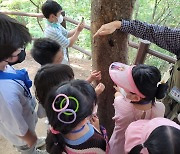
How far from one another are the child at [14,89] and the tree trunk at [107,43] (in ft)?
1.56

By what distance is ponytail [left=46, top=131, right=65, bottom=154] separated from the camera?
1157mm

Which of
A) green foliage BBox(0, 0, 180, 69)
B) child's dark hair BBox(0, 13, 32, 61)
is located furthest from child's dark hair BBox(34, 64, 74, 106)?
green foliage BBox(0, 0, 180, 69)

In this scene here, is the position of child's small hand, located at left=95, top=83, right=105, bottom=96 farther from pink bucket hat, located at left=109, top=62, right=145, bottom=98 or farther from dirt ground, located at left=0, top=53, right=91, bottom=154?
dirt ground, located at left=0, top=53, right=91, bottom=154

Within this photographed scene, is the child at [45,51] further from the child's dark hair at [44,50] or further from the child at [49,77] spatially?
the child at [49,77]

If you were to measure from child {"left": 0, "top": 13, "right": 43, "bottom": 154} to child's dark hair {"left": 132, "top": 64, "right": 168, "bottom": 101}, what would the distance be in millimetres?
638

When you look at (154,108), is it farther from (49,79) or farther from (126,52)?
(49,79)

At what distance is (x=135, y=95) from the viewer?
128cm

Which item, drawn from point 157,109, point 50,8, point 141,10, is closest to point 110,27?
point 157,109

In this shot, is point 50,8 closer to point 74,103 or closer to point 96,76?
point 96,76

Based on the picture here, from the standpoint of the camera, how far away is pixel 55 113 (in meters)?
1.03

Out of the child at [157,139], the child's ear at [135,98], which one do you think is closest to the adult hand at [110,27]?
the child's ear at [135,98]

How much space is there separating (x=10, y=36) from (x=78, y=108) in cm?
52

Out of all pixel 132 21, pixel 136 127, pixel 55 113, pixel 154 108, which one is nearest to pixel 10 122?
pixel 55 113

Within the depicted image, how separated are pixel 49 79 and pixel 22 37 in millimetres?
289
